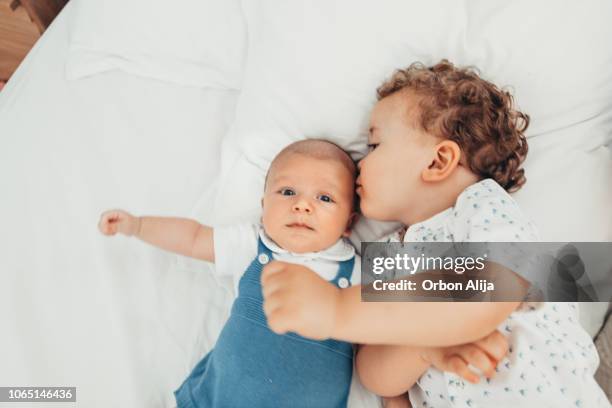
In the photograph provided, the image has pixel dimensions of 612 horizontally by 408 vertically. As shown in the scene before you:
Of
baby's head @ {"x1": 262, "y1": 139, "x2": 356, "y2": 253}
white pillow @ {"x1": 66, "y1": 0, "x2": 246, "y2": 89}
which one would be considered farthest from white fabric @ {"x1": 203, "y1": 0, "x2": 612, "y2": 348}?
white pillow @ {"x1": 66, "y1": 0, "x2": 246, "y2": 89}

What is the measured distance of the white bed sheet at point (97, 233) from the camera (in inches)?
36.3

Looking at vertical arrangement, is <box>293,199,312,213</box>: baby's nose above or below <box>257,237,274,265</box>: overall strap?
above

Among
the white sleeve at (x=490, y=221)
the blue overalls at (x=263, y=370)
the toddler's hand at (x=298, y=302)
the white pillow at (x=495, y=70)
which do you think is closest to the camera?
the toddler's hand at (x=298, y=302)

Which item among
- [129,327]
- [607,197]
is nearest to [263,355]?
[129,327]

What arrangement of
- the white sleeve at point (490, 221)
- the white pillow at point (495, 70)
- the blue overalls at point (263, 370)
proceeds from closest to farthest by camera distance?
the white sleeve at point (490, 221)
the blue overalls at point (263, 370)
the white pillow at point (495, 70)

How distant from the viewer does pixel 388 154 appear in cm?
89

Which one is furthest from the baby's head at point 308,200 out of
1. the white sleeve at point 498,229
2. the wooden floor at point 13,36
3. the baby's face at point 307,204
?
the wooden floor at point 13,36

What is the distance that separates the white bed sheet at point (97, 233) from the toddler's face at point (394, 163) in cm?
39

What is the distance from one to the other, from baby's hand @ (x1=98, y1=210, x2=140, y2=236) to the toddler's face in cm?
45

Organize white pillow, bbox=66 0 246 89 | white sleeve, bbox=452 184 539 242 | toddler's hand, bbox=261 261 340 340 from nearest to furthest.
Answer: toddler's hand, bbox=261 261 340 340 → white sleeve, bbox=452 184 539 242 → white pillow, bbox=66 0 246 89

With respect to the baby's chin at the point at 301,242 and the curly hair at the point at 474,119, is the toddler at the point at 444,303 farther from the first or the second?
the baby's chin at the point at 301,242

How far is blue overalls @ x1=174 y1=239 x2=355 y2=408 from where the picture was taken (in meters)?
0.85

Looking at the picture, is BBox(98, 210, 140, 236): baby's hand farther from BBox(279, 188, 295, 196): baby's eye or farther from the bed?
BBox(279, 188, 295, 196): baby's eye

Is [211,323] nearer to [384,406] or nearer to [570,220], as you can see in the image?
[384,406]
